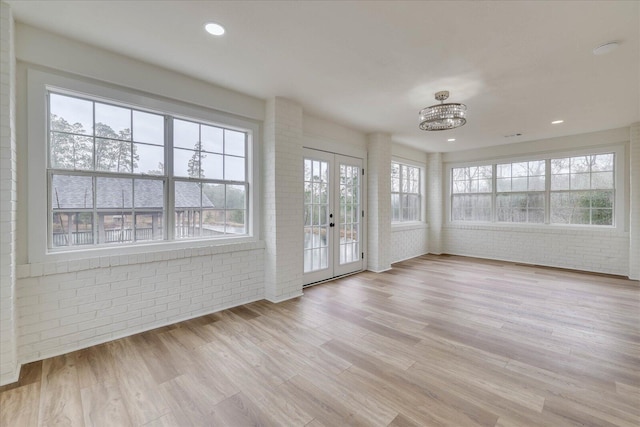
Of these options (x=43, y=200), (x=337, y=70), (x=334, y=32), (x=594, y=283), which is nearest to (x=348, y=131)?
(x=337, y=70)

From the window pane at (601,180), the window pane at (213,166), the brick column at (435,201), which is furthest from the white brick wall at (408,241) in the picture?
the window pane at (213,166)

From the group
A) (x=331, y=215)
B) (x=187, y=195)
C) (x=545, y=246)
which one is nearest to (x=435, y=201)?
(x=545, y=246)

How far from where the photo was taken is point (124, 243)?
2.85 meters

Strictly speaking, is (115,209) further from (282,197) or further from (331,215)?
(331,215)

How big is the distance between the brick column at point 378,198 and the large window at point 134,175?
2.77m

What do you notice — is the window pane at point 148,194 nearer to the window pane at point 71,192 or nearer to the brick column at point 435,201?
the window pane at point 71,192

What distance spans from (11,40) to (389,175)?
5302 millimetres

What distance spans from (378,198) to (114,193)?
4.23 m

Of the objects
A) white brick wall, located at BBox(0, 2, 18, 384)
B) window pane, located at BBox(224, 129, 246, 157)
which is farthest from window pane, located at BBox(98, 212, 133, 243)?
window pane, located at BBox(224, 129, 246, 157)

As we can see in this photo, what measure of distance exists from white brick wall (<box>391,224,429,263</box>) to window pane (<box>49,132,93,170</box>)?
17.7 feet

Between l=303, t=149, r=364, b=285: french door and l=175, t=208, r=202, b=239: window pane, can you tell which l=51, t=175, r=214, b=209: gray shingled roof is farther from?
l=303, t=149, r=364, b=285: french door

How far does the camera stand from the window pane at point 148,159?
292 centimetres

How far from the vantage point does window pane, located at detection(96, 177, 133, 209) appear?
8.87 feet

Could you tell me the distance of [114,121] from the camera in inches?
110
